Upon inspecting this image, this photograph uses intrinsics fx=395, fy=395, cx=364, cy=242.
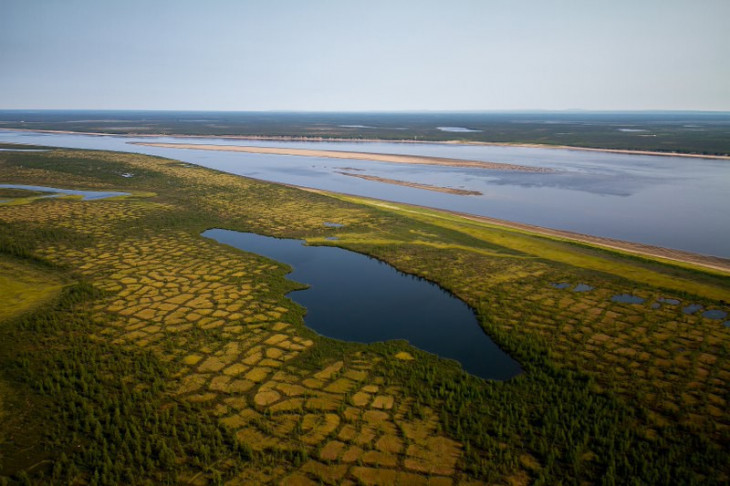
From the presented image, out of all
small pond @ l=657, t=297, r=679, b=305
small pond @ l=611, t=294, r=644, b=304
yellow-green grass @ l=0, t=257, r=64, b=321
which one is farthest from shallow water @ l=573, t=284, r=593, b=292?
yellow-green grass @ l=0, t=257, r=64, b=321

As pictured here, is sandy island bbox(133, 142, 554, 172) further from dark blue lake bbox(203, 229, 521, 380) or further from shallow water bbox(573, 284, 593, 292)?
dark blue lake bbox(203, 229, 521, 380)

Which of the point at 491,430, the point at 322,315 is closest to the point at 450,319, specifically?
the point at 322,315

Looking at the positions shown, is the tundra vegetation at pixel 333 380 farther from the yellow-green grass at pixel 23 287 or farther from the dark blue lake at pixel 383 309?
the dark blue lake at pixel 383 309

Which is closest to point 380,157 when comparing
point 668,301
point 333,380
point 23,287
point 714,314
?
point 668,301

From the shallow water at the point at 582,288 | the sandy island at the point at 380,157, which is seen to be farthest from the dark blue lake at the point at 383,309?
the sandy island at the point at 380,157

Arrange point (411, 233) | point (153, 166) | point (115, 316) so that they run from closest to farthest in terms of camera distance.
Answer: point (115, 316) → point (411, 233) → point (153, 166)

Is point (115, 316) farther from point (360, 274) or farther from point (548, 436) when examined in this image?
point (548, 436)
